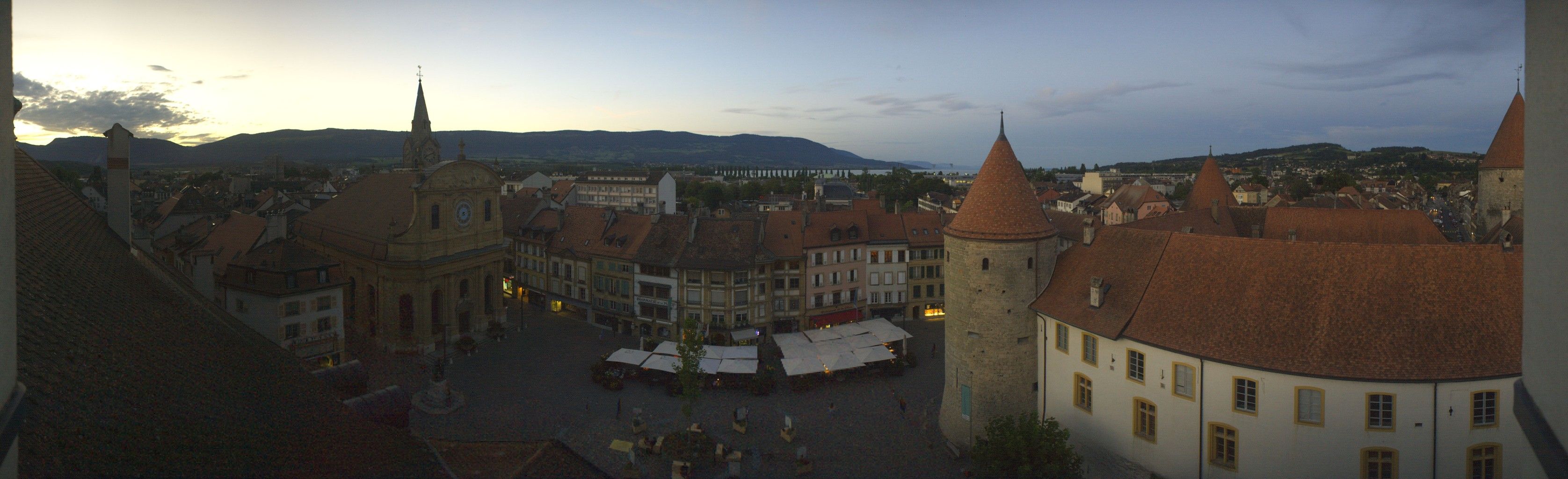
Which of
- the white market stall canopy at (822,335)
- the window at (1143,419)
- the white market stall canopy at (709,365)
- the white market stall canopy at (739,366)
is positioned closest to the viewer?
the window at (1143,419)

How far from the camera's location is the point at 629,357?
1432 inches

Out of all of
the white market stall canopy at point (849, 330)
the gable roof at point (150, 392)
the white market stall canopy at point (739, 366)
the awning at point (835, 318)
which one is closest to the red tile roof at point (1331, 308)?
the white market stall canopy at point (739, 366)

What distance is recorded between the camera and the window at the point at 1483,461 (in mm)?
18781

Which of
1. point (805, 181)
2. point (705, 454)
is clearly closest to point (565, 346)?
point (705, 454)

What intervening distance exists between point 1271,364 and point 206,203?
7476cm

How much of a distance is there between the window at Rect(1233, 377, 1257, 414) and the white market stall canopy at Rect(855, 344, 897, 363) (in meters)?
18.2

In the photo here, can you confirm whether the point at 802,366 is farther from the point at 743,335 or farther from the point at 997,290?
the point at 997,290

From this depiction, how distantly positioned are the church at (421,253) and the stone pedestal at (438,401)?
7.52m

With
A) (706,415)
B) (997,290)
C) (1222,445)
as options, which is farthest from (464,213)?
(1222,445)

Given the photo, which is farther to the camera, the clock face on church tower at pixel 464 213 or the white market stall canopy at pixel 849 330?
the clock face on church tower at pixel 464 213

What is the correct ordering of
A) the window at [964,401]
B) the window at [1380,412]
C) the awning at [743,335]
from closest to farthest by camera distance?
the window at [1380,412], the window at [964,401], the awning at [743,335]

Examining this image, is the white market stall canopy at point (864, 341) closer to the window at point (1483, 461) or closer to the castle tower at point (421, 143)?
the window at point (1483, 461)

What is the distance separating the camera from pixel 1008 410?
27.4m

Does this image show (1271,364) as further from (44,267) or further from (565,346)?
(565,346)
